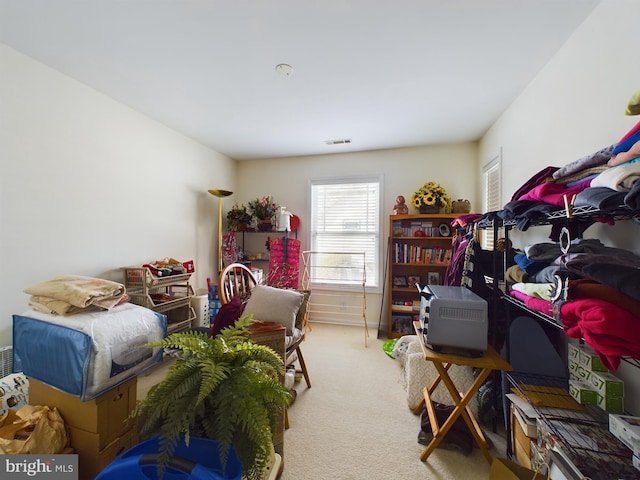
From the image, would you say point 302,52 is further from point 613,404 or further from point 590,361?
point 613,404

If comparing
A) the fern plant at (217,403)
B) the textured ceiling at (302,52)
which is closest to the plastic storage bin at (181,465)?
the fern plant at (217,403)

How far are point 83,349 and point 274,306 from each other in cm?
103

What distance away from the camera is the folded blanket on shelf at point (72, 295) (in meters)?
1.29

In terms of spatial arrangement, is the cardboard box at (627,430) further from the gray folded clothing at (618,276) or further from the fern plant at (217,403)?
the fern plant at (217,403)

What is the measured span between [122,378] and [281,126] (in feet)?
8.79

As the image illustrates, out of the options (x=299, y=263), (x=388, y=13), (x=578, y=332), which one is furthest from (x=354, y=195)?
(x=578, y=332)

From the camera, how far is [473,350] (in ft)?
4.59

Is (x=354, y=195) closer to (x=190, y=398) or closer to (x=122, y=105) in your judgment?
(x=122, y=105)

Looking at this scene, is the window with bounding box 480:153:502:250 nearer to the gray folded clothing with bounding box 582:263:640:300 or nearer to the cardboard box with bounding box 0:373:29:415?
the gray folded clothing with bounding box 582:263:640:300

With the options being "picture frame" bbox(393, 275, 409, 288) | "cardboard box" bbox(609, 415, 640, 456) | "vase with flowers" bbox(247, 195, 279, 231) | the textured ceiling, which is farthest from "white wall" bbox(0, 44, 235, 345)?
"cardboard box" bbox(609, 415, 640, 456)

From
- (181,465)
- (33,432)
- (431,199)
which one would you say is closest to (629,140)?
(181,465)

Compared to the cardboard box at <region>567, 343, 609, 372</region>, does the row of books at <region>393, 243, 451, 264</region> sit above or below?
above

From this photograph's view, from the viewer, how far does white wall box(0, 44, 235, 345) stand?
5.65 ft

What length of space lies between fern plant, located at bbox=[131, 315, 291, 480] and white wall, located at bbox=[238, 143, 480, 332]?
3.07m
